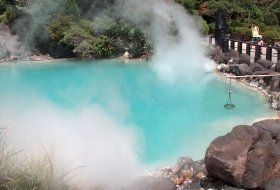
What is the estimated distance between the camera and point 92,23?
78.4 feet

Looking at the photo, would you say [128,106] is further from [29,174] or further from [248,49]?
[29,174]

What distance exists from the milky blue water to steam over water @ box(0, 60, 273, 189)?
0.02m

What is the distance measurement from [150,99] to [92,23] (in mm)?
11206

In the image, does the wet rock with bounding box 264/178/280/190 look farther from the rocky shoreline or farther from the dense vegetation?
the dense vegetation

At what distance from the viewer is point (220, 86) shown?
51.3 ft

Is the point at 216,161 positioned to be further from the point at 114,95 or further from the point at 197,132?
the point at 114,95

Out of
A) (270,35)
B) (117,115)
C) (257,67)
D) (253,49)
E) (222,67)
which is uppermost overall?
(270,35)


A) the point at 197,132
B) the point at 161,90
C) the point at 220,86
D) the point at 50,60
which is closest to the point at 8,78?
the point at 50,60

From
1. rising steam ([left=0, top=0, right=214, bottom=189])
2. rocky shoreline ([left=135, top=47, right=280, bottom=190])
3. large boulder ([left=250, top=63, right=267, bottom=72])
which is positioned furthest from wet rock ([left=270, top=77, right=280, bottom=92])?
rocky shoreline ([left=135, top=47, right=280, bottom=190])

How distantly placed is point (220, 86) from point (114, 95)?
13.3 feet

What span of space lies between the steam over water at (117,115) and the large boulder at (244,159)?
162 cm

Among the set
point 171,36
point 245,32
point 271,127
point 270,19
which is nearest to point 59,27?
point 171,36

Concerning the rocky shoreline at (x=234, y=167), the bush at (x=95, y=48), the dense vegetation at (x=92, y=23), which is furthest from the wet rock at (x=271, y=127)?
the bush at (x=95, y=48)

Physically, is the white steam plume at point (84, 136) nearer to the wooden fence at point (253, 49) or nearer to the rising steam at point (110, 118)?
the rising steam at point (110, 118)
